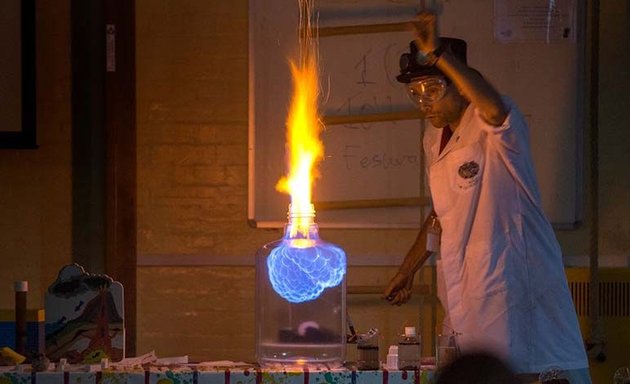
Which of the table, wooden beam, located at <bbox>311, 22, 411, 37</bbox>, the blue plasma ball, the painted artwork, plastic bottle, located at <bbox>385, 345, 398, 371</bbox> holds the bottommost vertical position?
the table

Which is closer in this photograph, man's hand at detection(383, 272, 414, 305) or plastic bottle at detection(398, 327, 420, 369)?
plastic bottle at detection(398, 327, 420, 369)

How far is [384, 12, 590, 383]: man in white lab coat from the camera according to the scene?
4688 millimetres

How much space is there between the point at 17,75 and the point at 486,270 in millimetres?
3181

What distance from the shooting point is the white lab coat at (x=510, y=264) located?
4.70 metres

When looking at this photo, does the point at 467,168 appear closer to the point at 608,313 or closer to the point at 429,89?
the point at 429,89

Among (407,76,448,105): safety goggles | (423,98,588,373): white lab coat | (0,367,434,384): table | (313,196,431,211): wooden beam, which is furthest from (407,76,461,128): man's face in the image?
(313,196,431,211): wooden beam

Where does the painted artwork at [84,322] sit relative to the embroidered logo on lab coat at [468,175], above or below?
below

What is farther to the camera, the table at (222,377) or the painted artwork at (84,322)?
the painted artwork at (84,322)

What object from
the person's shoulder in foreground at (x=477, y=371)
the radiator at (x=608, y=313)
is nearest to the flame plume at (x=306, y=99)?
the radiator at (x=608, y=313)

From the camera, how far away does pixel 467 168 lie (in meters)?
4.86

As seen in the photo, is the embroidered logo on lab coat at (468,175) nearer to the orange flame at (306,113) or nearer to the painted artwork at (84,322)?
the painted artwork at (84,322)

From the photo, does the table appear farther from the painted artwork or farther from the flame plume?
the flame plume

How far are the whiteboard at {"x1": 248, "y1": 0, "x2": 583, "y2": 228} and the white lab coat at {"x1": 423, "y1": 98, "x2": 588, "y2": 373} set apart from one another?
6.13 ft

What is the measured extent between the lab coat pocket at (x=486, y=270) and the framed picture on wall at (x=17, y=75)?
2.98 metres
